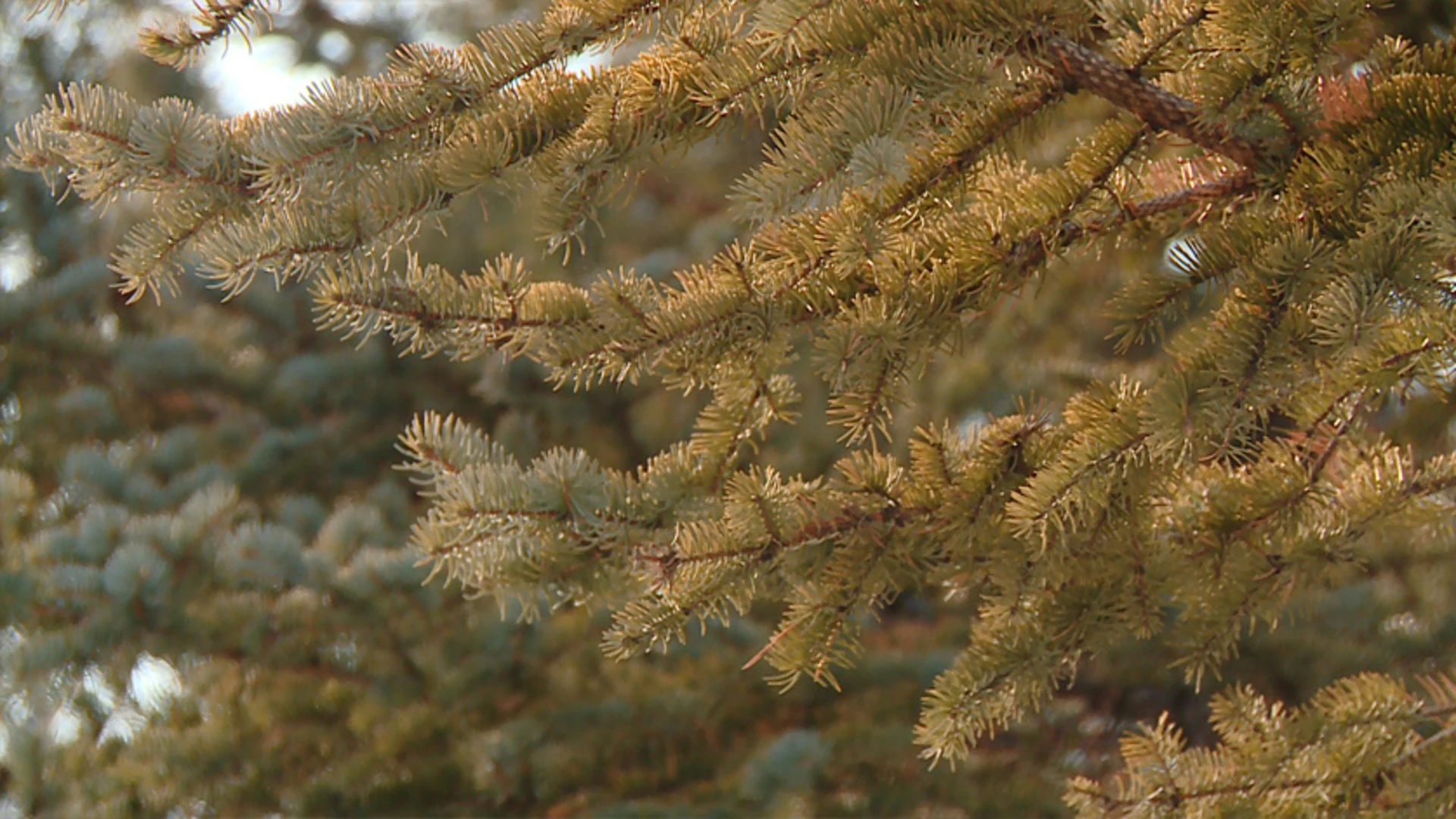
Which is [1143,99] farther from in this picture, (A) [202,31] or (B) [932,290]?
(A) [202,31]

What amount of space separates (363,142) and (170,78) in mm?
3004

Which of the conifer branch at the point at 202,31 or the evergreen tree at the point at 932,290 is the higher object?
the conifer branch at the point at 202,31

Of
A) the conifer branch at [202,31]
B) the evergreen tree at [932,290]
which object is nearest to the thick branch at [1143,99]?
the evergreen tree at [932,290]

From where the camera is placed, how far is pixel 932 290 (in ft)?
3.40

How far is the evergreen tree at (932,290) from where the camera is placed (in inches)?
35.8

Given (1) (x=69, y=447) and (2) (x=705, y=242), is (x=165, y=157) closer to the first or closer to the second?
(1) (x=69, y=447)

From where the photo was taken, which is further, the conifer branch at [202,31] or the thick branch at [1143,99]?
the thick branch at [1143,99]

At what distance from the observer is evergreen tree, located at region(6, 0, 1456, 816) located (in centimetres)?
91

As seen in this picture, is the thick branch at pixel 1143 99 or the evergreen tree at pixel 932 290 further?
the thick branch at pixel 1143 99

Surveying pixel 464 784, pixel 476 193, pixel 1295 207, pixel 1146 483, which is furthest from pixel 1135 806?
pixel 464 784

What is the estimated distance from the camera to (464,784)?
207 cm

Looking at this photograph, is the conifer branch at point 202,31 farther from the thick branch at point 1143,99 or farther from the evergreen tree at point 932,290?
the thick branch at point 1143,99

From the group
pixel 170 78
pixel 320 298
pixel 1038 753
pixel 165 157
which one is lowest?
pixel 1038 753

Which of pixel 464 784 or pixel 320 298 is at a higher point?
pixel 320 298
